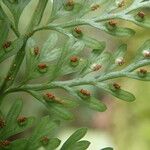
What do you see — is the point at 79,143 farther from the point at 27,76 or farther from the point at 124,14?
the point at 124,14

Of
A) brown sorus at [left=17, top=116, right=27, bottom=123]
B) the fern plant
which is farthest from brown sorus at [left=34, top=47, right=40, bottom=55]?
brown sorus at [left=17, top=116, right=27, bottom=123]

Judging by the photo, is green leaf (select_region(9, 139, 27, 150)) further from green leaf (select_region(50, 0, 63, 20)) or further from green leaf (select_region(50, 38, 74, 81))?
green leaf (select_region(50, 0, 63, 20))

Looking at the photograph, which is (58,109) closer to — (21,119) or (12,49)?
(21,119)

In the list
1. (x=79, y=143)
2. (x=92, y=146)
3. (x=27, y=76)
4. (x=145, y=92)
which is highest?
(x=27, y=76)

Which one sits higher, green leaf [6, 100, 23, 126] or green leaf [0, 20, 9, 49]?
green leaf [0, 20, 9, 49]

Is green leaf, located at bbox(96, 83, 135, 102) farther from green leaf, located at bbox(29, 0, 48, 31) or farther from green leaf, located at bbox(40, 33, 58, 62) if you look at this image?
green leaf, located at bbox(29, 0, 48, 31)

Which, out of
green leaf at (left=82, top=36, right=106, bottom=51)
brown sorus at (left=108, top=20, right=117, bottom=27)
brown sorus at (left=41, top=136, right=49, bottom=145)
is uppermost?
brown sorus at (left=108, top=20, right=117, bottom=27)

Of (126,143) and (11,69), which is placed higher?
(11,69)

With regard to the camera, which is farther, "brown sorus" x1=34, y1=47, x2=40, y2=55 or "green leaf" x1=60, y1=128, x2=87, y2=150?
"brown sorus" x1=34, y1=47, x2=40, y2=55

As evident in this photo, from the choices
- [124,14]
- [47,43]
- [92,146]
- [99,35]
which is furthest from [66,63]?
[99,35]

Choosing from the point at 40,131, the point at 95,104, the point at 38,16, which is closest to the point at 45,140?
the point at 40,131
